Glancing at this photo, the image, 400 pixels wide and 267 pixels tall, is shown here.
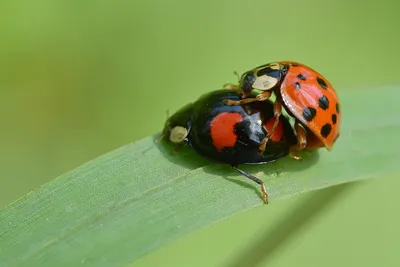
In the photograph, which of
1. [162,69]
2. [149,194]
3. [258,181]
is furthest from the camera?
[162,69]

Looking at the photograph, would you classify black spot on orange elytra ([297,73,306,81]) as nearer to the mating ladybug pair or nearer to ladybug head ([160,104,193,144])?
the mating ladybug pair

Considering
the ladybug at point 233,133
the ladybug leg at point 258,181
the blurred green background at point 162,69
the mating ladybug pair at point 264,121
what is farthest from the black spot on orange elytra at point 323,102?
the blurred green background at point 162,69

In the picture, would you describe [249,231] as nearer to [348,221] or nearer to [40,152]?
[348,221]

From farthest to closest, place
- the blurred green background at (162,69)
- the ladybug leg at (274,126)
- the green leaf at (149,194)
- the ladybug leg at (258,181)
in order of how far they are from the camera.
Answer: the blurred green background at (162,69)
the ladybug leg at (274,126)
the ladybug leg at (258,181)
the green leaf at (149,194)

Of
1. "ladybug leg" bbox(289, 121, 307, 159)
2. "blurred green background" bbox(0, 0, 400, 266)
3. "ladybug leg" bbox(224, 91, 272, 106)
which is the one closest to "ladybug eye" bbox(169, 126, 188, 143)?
"ladybug leg" bbox(224, 91, 272, 106)

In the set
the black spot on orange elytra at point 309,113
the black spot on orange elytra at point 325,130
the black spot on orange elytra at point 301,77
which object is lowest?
the black spot on orange elytra at point 325,130

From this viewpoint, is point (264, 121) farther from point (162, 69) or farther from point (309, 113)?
point (162, 69)

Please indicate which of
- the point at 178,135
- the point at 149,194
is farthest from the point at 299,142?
the point at 149,194

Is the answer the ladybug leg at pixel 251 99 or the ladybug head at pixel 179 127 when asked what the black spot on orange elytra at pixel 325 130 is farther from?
the ladybug head at pixel 179 127
